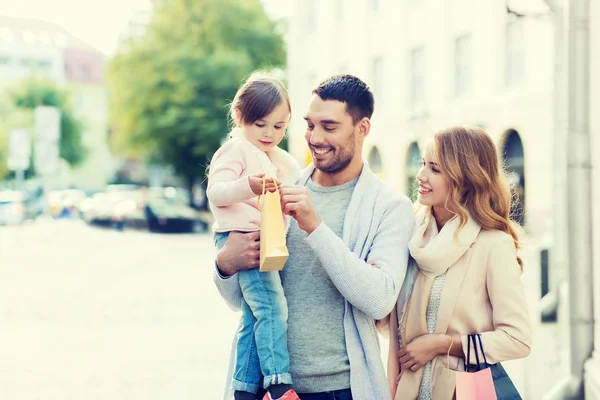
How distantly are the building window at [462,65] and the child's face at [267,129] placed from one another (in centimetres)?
2465

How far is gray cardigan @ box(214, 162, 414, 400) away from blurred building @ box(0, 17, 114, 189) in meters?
84.6

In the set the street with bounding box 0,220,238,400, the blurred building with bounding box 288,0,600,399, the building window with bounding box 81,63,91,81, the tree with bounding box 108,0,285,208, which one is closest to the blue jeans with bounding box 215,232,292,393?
the street with bounding box 0,220,238,400

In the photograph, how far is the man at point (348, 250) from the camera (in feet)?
9.84

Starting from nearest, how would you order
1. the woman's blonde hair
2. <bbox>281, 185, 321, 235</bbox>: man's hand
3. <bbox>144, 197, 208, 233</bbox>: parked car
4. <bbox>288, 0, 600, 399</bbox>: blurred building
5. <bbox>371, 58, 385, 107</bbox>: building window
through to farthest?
<bbox>281, 185, 321, 235</bbox>: man's hand, the woman's blonde hair, <bbox>288, 0, 600, 399</bbox>: blurred building, <bbox>371, 58, 385, 107</bbox>: building window, <bbox>144, 197, 208, 233</bbox>: parked car

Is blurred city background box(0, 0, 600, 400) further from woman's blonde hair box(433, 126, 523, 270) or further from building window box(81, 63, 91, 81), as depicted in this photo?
building window box(81, 63, 91, 81)

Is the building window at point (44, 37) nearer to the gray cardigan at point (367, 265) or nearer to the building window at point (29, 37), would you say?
the building window at point (29, 37)

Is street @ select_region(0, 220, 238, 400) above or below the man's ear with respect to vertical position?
below

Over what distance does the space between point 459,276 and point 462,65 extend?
25.6 meters

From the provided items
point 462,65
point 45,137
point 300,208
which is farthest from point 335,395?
point 45,137

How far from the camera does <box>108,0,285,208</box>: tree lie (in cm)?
4125

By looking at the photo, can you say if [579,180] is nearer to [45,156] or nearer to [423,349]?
[423,349]

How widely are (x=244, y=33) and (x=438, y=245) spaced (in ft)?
137

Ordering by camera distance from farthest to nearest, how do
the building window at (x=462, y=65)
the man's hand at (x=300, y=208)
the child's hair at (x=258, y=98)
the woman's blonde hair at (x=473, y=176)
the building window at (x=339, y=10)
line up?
the building window at (x=339, y=10) < the building window at (x=462, y=65) < the child's hair at (x=258, y=98) < the woman's blonde hair at (x=473, y=176) < the man's hand at (x=300, y=208)

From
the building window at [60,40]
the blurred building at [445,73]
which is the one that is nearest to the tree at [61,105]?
the building window at [60,40]
